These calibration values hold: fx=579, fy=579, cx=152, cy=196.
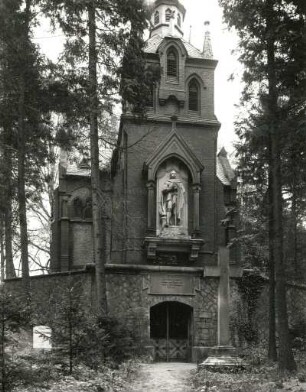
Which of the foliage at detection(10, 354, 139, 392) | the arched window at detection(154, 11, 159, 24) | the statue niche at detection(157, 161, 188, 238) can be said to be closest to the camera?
the foliage at detection(10, 354, 139, 392)

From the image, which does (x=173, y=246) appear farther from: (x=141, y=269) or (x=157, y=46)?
(x=157, y=46)

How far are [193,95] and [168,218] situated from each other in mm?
6179

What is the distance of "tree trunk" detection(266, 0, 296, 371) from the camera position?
43.9 feet

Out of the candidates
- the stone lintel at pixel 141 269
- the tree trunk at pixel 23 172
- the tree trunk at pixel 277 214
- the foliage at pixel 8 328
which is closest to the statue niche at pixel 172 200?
the stone lintel at pixel 141 269

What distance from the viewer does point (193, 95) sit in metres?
26.5

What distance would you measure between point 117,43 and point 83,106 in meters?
2.11

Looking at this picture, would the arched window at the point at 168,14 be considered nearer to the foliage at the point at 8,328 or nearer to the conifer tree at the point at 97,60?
the conifer tree at the point at 97,60

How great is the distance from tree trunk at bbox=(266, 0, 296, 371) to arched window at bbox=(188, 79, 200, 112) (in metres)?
11.6

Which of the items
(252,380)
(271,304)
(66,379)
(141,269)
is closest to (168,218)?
(141,269)

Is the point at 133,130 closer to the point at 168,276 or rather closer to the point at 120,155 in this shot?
the point at 120,155

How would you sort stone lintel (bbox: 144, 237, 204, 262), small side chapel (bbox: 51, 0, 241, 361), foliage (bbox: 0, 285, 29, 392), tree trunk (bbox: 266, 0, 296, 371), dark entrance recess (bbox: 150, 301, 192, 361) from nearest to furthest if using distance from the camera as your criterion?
foliage (bbox: 0, 285, 29, 392) → tree trunk (bbox: 266, 0, 296, 371) → small side chapel (bbox: 51, 0, 241, 361) → dark entrance recess (bbox: 150, 301, 192, 361) → stone lintel (bbox: 144, 237, 204, 262)

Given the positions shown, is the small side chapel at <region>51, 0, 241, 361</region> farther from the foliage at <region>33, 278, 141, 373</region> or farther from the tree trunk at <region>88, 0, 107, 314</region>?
the foliage at <region>33, 278, 141, 373</region>

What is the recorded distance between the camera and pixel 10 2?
61.0 feet

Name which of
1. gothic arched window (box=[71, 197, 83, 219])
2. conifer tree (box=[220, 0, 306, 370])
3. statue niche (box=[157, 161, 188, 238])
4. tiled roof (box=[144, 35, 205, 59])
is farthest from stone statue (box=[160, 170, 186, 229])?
conifer tree (box=[220, 0, 306, 370])
